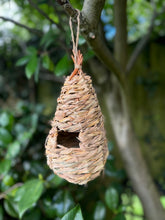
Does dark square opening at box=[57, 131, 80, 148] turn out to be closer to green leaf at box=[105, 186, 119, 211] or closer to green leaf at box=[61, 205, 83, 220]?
green leaf at box=[61, 205, 83, 220]

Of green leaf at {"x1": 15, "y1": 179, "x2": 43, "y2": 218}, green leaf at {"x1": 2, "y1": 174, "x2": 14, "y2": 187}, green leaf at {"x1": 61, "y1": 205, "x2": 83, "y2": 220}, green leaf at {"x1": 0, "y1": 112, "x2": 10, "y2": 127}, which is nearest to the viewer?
green leaf at {"x1": 61, "y1": 205, "x2": 83, "y2": 220}

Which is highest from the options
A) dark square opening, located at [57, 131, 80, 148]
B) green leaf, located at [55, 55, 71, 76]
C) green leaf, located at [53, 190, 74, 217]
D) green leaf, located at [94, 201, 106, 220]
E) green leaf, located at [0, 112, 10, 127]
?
green leaf, located at [55, 55, 71, 76]

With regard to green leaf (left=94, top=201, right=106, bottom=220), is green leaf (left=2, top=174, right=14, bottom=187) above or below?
above

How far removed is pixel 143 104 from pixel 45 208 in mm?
1220

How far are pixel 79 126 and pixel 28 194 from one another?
389 millimetres

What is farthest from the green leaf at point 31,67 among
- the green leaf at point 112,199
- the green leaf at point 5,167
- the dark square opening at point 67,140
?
the green leaf at point 112,199

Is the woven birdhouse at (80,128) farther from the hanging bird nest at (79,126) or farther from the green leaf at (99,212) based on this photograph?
the green leaf at (99,212)

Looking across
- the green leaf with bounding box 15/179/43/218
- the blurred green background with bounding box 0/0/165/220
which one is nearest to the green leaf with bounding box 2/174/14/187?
the blurred green background with bounding box 0/0/165/220

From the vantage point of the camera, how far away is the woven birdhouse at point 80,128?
1.62 feet

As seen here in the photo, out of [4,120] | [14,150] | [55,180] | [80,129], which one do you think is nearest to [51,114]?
[4,120]

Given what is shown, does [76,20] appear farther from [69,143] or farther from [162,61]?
[162,61]

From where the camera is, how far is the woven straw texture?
19.5 inches

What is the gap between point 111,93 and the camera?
41.1 inches

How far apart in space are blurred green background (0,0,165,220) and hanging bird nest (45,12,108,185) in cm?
24
